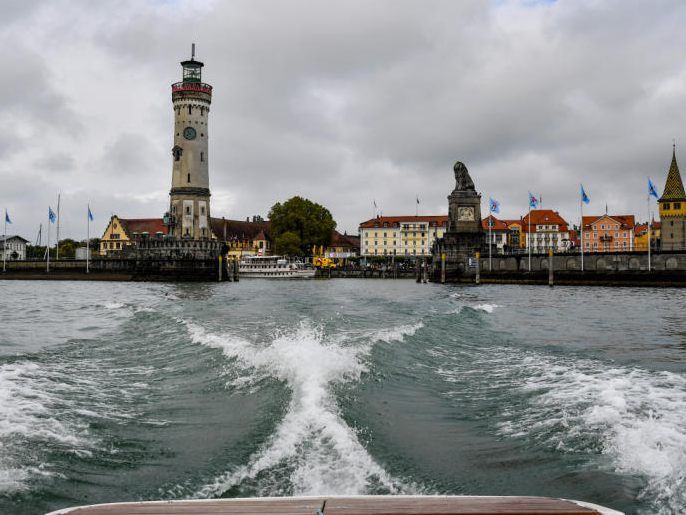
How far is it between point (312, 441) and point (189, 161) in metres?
77.3

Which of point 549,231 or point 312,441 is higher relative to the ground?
point 549,231

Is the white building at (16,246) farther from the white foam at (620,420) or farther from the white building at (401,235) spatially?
the white foam at (620,420)

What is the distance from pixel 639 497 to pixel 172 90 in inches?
3322

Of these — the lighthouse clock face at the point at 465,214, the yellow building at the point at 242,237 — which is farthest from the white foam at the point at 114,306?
the yellow building at the point at 242,237

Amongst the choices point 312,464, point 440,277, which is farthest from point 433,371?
point 440,277

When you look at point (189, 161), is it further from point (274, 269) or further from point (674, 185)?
point (674, 185)

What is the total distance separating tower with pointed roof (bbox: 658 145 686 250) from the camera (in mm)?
91375

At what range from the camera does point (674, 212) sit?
92.1 m

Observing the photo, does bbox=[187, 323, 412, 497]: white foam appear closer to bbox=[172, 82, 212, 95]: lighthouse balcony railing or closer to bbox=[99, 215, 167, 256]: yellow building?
bbox=[172, 82, 212, 95]: lighthouse balcony railing

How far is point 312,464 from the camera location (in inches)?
267

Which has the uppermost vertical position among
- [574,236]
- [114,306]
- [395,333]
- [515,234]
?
[515,234]

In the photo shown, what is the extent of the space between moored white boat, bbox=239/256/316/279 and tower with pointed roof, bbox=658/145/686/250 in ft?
188

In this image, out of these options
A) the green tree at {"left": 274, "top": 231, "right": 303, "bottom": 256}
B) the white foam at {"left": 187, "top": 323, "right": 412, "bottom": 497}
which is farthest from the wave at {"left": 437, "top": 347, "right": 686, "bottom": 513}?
the green tree at {"left": 274, "top": 231, "right": 303, "bottom": 256}

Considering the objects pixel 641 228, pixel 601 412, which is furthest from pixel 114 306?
pixel 641 228
